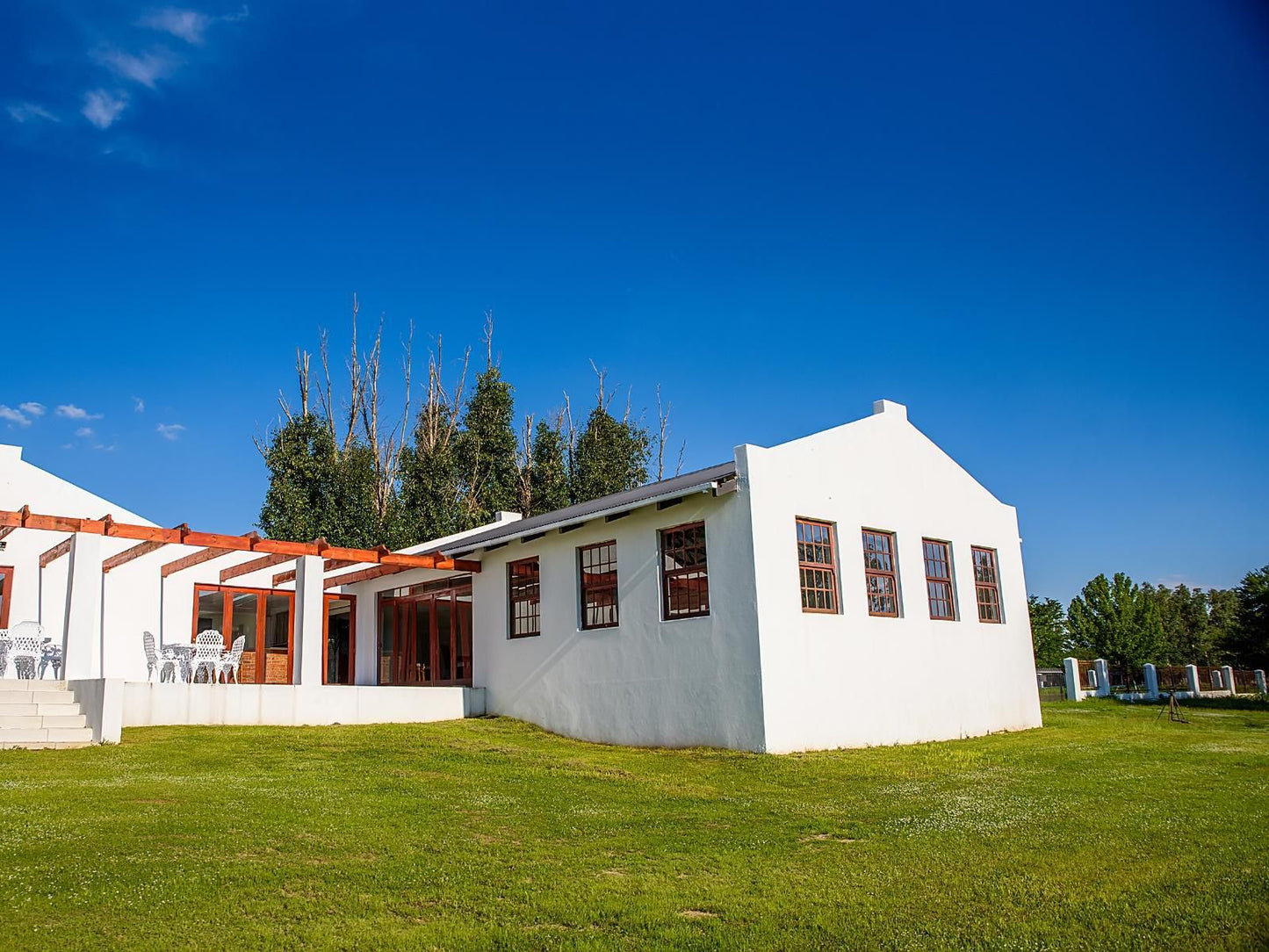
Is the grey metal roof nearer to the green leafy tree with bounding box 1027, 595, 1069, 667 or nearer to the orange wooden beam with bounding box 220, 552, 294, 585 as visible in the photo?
the orange wooden beam with bounding box 220, 552, 294, 585

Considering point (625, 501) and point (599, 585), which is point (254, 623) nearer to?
point (599, 585)

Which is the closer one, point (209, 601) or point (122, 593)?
point (122, 593)

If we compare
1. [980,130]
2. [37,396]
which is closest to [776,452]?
[980,130]

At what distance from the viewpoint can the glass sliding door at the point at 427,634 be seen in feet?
62.4

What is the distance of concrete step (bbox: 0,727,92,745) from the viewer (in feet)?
36.9

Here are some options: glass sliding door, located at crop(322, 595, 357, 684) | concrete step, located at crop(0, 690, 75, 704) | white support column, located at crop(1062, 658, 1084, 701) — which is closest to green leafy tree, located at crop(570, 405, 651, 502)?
glass sliding door, located at crop(322, 595, 357, 684)

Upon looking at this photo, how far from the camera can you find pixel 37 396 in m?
24.8

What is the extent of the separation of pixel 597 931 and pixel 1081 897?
3.04 metres

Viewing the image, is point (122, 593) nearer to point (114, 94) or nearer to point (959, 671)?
point (114, 94)

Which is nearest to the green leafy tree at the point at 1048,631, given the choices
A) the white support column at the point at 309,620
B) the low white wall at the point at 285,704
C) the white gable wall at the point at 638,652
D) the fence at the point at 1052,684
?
the fence at the point at 1052,684

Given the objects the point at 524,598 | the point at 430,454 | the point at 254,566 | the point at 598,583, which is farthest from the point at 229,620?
the point at 430,454

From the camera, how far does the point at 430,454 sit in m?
33.8

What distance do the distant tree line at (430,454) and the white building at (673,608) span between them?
11.1 m

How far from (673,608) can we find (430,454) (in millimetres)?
21368
